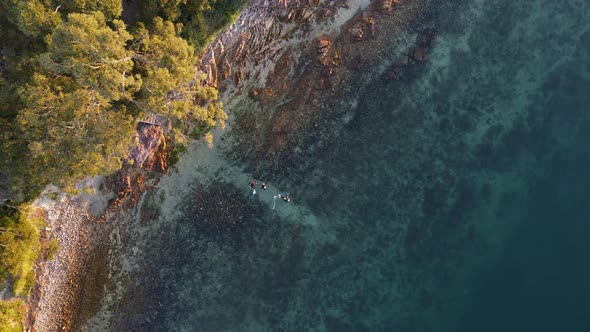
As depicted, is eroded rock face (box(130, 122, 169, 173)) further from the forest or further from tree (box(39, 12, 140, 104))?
tree (box(39, 12, 140, 104))

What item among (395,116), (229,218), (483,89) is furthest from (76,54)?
(483,89)

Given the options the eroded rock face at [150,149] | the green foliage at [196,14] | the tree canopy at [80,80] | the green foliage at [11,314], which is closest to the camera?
the tree canopy at [80,80]

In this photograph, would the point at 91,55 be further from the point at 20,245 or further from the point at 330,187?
the point at 330,187

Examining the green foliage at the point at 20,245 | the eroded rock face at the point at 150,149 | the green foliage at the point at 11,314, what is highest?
the eroded rock face at the point at 150,149

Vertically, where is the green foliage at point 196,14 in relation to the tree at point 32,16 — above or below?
above

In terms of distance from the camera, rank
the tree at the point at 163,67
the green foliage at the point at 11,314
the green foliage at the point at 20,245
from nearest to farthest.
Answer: the tree at the point at 163,67 < the green foliage at the point at 20,245 < the green foliage at the point at 11,314

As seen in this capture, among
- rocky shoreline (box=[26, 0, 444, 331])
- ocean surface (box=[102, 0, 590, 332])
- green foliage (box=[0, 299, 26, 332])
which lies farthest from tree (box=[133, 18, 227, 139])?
green foliage (box=[0, 299, 26, 332])

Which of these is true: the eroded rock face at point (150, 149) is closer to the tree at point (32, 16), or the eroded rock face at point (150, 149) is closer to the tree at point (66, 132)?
the tree at point (66, 132)

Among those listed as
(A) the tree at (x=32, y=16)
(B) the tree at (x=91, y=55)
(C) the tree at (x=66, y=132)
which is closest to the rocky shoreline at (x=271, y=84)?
(C) the tree at (x=66, y=132)
